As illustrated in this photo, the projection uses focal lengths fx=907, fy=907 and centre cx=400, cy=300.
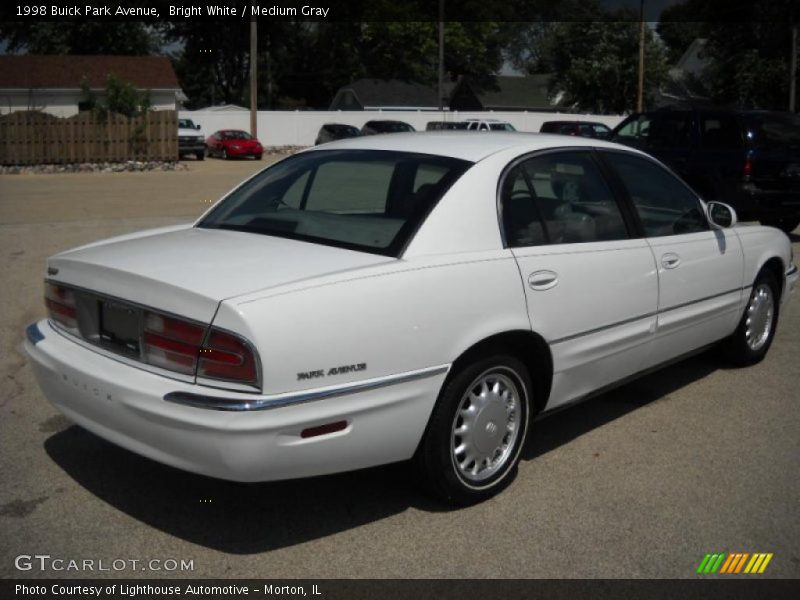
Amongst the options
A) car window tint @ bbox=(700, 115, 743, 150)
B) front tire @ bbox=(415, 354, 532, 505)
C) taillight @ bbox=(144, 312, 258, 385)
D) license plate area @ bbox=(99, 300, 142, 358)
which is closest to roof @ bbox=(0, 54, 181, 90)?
car window tint @ bbox=(700, 115, 743, 150)

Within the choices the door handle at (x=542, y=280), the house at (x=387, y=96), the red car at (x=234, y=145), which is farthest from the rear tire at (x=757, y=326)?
the house at (x=387, y=96)

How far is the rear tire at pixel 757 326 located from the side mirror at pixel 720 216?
2.21ft

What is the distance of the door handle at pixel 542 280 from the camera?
4102 mm

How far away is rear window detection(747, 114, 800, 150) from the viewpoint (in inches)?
462

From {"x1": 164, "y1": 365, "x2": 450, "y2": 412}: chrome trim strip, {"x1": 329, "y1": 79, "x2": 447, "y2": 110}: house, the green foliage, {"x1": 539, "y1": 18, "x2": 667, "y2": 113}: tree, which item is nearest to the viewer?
{"x1": 164, "y1": 365, "x2": 450, "y2": 412}: chrome trim strip

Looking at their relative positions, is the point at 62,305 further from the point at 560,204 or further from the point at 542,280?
the point at 560,204

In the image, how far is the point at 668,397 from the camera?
571cm

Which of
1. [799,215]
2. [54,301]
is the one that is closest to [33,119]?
[799,215]

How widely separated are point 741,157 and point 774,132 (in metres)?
0.73

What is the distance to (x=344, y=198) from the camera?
4793 mm

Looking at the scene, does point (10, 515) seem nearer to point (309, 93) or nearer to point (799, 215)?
point (799, 215)

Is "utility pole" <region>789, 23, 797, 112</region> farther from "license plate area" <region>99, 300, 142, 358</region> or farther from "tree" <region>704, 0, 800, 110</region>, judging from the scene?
"license plate area" <region>99, 300, 142, 358</region>

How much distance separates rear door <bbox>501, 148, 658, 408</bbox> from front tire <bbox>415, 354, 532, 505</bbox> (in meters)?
0.26

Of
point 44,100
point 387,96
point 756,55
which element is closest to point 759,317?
point 756,55
